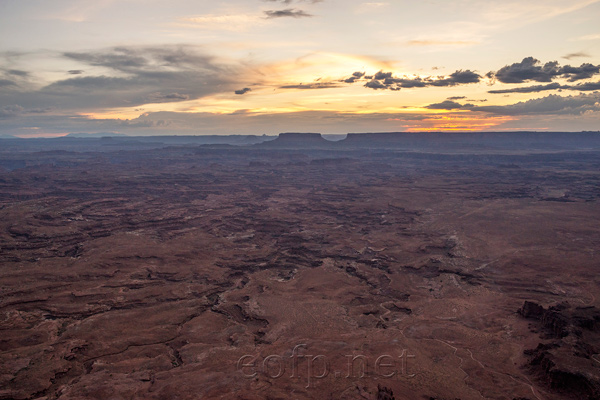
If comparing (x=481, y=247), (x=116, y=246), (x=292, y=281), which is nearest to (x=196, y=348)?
(x=292, y=281)

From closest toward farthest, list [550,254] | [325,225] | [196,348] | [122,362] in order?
[122,362] → [196,348] → [550,254] → [325,225]

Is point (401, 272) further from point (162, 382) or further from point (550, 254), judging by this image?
point (162, 382)

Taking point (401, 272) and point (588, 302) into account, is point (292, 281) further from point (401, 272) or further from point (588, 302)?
point (588, 302)

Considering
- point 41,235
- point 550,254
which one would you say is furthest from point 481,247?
point 41,235

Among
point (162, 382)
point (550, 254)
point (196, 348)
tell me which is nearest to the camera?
point (162, 382)

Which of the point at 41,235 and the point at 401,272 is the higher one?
the point at 41,235

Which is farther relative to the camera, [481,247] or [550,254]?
[481,247]
